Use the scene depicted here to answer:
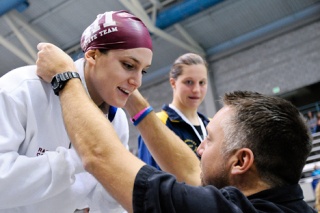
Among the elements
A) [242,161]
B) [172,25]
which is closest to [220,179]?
[242,161]

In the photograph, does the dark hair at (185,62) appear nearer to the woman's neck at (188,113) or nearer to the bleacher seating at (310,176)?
the woman's neck at (188,113)

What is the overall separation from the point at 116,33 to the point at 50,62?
0.36 metres

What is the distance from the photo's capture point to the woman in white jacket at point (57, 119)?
5.05ft

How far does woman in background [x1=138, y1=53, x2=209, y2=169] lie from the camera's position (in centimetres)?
310

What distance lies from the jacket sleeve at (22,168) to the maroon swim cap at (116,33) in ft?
1.58

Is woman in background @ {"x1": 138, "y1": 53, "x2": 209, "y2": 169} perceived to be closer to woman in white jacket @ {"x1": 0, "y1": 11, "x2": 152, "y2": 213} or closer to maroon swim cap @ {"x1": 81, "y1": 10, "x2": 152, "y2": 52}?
woman in white jacket @ {"x1": 0, "y1": 11, "x2": 152, "y2": 213}

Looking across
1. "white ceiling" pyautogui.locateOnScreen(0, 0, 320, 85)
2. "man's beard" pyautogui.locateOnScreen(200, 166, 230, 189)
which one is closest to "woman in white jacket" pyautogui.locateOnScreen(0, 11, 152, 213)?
"man's beard" pyautogui.locateOnScreen(200, 166, 230, 189)

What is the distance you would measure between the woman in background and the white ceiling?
655 centimetres

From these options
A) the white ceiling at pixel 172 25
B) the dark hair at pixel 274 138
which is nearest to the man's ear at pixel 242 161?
the dark hair at pixel 274 138

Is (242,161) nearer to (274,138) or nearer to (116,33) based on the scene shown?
(274,138)

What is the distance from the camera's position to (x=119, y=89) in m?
1.91

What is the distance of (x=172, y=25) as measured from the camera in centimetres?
1101

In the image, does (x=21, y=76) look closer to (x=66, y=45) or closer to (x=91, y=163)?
(x=91, y=163)

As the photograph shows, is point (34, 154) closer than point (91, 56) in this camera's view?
Yes
